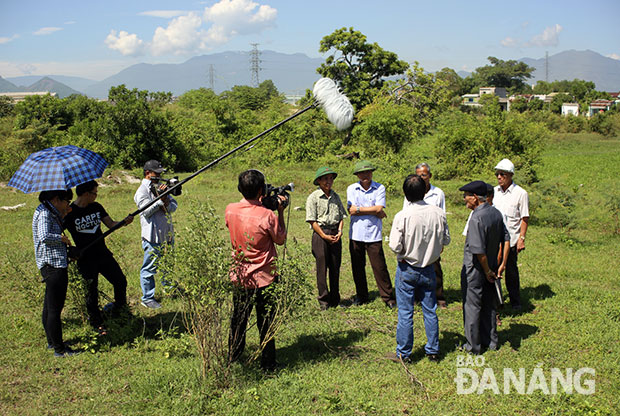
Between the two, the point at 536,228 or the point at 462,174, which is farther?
the point at 462,174

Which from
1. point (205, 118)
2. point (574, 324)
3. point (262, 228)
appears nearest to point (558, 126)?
point (205, 118)

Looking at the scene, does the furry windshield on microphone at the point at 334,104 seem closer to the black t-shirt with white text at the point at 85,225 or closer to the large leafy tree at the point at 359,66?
the black t-shirt with white text at the point at 85,225

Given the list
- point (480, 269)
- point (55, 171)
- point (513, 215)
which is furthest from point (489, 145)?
point (55, 171)

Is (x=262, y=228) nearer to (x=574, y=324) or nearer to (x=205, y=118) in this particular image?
(x=574, y=324)

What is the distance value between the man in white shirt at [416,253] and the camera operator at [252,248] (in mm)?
1211

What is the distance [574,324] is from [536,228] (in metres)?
5.98

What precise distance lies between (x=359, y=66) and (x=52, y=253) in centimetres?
3352

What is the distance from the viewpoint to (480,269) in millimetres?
4508

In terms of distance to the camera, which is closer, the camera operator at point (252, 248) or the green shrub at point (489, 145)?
the camera operator at point (252, 248)

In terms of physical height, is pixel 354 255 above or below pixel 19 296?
above

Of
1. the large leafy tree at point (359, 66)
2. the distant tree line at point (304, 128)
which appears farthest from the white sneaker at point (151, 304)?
the large leafy tree at point (359, 66)

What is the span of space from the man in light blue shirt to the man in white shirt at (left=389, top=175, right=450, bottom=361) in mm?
1468

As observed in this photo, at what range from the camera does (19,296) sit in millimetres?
6402

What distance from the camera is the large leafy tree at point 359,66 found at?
1323 inches
